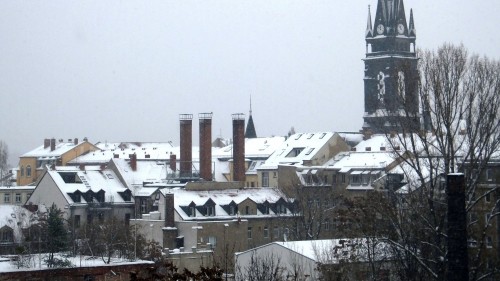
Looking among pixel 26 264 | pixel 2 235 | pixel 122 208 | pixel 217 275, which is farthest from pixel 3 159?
pixel 217 275

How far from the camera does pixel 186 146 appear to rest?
68.6 m

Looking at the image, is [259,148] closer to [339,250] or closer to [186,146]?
[186,146]

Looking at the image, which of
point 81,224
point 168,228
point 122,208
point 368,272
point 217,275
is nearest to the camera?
point 217,275

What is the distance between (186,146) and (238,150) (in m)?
3.51

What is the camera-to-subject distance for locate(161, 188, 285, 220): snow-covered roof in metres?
57.9

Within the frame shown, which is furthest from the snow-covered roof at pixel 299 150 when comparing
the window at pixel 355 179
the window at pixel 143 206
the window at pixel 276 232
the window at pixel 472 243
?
the window at pixel 472 243

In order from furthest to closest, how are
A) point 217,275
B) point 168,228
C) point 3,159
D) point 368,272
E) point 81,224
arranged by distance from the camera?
point 3,159
point 81,224
point 168,228
point 368,272
point 217,275

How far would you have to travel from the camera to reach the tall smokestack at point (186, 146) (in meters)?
67.7

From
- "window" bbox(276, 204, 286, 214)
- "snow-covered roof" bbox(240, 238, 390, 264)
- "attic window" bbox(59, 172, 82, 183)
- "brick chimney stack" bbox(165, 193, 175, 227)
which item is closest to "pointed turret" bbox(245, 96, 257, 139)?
"attic window" bbox(59, 172, 82, 183)

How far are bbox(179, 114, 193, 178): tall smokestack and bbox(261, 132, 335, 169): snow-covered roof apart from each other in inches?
340

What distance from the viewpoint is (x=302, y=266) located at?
32.7 m

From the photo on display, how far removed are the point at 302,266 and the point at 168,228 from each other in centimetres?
2400

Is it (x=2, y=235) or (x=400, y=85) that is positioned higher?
(x=400, y=85)

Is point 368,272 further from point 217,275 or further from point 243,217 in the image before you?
point 243,217
